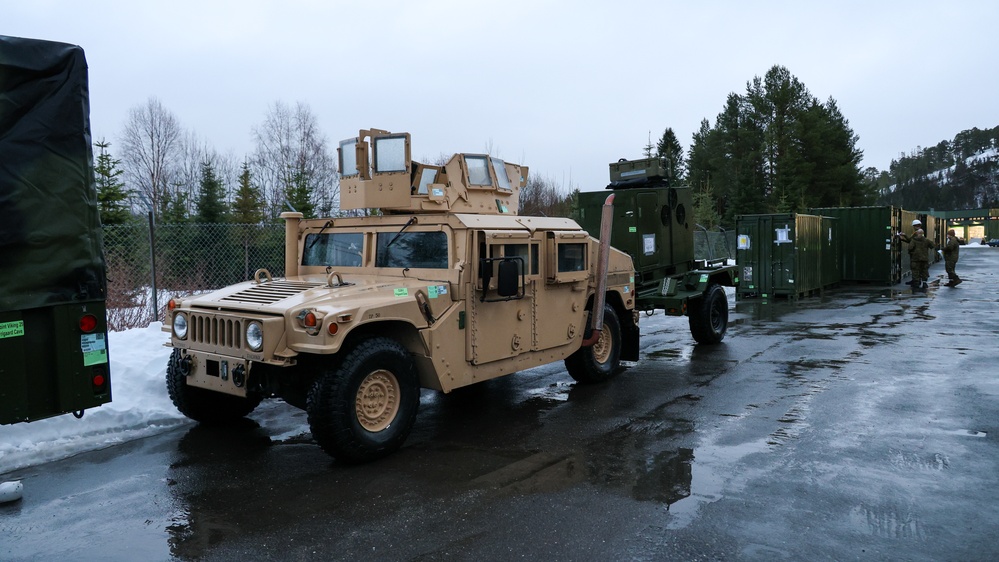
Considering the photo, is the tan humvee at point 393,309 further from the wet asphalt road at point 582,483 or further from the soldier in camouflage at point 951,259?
the soldier in camouflage at point 951,259

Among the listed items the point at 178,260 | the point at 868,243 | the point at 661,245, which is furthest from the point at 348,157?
the point at 868,243

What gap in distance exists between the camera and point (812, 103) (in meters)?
46.2

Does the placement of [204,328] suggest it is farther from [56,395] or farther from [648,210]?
[648,210]

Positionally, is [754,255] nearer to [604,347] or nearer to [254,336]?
[604,347]

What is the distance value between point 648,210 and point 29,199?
28.9 ft

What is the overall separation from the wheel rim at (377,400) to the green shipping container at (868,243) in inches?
787

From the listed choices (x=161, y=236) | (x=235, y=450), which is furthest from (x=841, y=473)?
(x=161, y=236)

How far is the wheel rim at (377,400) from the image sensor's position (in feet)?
18.3

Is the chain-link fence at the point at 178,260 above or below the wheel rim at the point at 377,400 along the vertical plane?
above

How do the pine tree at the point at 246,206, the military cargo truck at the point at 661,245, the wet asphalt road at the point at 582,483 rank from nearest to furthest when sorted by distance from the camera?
the wet asphalt road at the point at 582,483, the military cargo truck at the point at 661,245, the pine tree at the point at 246,206

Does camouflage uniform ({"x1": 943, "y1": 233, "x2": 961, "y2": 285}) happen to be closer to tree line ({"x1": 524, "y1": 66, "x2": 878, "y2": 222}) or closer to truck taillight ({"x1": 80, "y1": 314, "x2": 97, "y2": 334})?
tree line ({"x1": 524, "y1": 66, "x2": 878, "y2": 222})

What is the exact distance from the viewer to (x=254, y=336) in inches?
211

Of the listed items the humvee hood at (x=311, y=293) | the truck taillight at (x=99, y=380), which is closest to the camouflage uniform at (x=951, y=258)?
the humvee hood at (x=311, y=293)

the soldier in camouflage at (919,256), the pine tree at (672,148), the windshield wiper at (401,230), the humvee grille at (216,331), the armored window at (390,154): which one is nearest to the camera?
the humvee grille at (216,331)
